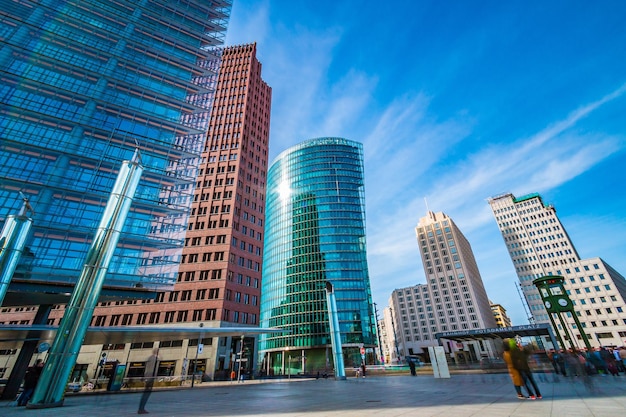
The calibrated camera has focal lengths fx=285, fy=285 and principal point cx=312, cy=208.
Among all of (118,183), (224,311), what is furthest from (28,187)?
(224,311)

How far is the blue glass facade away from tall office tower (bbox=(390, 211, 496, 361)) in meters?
98.8

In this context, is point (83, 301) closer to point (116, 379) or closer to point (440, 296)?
point (116, 379)

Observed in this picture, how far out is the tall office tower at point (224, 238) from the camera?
47.6 meters

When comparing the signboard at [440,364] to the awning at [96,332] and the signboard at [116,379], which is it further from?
the signboard at [116,379]

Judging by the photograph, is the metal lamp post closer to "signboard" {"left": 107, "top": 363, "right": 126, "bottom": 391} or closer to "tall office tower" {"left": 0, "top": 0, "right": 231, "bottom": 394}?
"tall office tower" {"left": 0, "top": 0, "right": 231, "bottom": 394}

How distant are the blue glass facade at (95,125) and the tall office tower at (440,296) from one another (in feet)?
324

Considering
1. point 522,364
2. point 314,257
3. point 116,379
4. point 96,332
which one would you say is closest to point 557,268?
point 314,257

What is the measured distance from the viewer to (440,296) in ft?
395

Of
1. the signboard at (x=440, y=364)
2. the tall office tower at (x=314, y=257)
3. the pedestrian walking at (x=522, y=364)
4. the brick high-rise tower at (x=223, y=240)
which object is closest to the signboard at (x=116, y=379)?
the brick high-rise tower at (x=223, y=240)

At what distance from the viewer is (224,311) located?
4700cm

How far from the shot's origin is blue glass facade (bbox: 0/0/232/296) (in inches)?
1128

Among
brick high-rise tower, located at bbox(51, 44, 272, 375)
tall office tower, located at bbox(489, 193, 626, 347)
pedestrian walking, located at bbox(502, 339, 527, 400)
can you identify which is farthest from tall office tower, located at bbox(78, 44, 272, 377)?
tall office tower, located at bbox(489, 193, 626, 347)

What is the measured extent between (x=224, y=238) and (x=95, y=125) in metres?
27.0

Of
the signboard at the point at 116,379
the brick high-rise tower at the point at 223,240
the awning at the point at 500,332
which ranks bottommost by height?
the signboard at the point at 116,379
